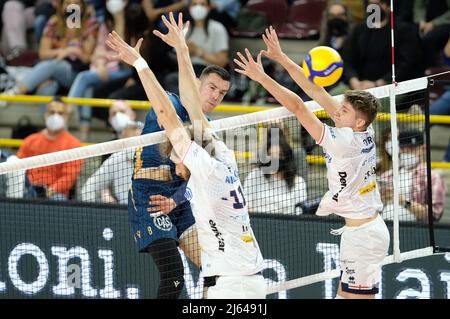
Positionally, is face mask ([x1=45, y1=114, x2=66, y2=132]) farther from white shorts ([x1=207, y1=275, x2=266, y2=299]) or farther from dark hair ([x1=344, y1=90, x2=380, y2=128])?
white shorts ([x1=207, y1=275, x2=266, y2=299])

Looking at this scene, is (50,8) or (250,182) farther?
(50,8)

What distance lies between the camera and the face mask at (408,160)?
10461mm

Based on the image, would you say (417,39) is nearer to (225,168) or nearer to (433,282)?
(433,282)

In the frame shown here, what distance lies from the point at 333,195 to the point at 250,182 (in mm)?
2103

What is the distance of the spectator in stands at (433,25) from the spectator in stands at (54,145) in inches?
161

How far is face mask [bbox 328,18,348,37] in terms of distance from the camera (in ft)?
41.8

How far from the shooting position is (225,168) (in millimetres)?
7375

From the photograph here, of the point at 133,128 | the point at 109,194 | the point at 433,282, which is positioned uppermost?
the point at 133,128

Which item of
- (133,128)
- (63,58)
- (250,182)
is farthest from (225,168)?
(63,58)

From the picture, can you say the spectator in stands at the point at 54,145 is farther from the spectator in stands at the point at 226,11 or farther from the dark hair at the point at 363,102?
the dark hair at the point at 363,102

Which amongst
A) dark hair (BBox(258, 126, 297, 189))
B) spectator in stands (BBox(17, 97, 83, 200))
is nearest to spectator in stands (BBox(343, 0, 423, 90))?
dark hair (BBox(258, 126, 297, 189))

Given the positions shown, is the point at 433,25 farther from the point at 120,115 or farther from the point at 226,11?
the point at 120,115

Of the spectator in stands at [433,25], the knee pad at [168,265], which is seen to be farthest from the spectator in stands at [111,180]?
the spectator in stands at [433,25]

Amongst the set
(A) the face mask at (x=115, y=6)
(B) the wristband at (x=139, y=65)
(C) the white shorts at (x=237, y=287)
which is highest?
(A) the face mask at (x=115, y=6)
